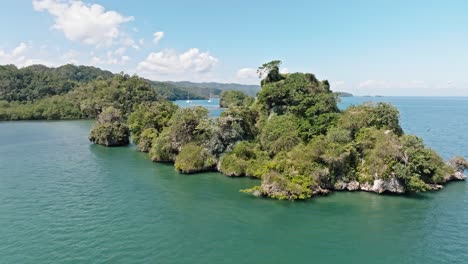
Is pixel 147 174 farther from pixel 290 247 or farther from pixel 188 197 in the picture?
pixel 290 247

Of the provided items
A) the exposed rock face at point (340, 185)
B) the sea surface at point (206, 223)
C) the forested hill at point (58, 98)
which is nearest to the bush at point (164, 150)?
the sea surface at point (206, 223)

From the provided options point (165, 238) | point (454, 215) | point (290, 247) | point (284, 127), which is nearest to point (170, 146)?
point (284, 127)

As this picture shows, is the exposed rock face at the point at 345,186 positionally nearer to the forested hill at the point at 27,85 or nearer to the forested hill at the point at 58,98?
the forested hill at the point at 58,98

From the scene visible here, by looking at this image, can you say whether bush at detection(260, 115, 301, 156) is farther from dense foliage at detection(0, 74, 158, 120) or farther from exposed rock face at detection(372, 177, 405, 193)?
dense foliage at detection(0, 74, 158, 120)

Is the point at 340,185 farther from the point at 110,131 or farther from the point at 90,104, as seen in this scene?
the point at 90,104

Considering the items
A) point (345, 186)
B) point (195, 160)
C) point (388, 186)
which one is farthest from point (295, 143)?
point (195, 160)
